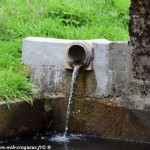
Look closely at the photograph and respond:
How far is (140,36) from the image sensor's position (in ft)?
20.4

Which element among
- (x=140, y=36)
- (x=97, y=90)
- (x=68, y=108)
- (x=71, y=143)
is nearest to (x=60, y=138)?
(x=71, y=143)

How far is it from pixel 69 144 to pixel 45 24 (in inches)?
86.6

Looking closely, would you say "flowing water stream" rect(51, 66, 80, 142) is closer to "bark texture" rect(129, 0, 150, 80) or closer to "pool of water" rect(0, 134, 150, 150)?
"pool of water" rect(0, 134, 150, 150)

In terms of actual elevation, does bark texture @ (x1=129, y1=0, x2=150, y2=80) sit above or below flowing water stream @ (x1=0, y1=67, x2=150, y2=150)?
above

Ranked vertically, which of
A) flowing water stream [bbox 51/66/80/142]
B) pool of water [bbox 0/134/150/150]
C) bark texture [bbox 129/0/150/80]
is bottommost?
pool of water [bbox 0/134/150/150]

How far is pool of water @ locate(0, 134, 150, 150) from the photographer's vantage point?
6.14m

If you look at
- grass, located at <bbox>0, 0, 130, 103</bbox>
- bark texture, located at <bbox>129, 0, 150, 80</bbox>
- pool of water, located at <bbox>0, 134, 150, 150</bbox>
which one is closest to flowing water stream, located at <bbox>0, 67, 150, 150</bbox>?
pool of water, located at <bbox>0, 134, 150, 150</bbox>

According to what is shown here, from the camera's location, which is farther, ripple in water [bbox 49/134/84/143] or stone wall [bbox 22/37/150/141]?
ripple in water [bbox 49/134/84/143]

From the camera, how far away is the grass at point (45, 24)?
6.48 m

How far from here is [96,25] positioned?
8242 mm

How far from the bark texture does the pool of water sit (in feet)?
2.50

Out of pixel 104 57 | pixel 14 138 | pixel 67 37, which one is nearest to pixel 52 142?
pixel 14 138

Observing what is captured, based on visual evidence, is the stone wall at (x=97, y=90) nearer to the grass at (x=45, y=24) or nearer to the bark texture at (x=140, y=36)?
the bark texture at (x=140, y=36)

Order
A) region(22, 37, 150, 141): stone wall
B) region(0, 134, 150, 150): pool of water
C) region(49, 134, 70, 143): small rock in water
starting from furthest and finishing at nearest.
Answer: region(49, 134, 70, 143): small rock in water < region(22, 37, 150, 141): stone wall < region(0, 134, 150, 150): pool of water
